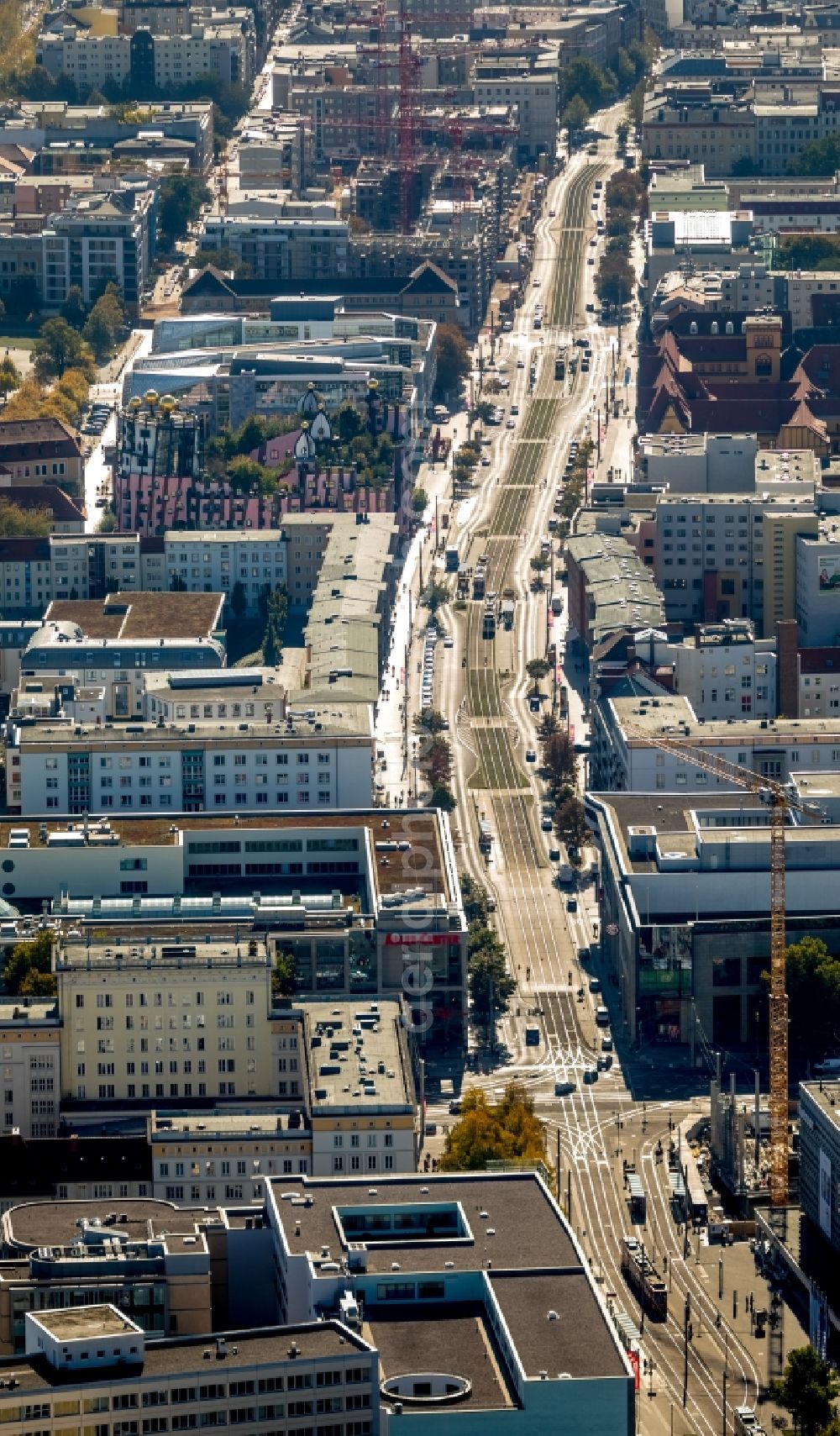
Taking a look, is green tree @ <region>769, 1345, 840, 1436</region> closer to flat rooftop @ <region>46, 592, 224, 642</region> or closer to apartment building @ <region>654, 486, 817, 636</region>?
flat rooftop @ <region>46, 592, 224, 642</region>

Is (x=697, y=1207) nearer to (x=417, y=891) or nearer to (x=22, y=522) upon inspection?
(x=417, y=891)

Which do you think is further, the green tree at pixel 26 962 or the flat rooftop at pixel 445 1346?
the green tree at pixel 26 962

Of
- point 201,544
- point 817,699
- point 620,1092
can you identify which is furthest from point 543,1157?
point 201,544

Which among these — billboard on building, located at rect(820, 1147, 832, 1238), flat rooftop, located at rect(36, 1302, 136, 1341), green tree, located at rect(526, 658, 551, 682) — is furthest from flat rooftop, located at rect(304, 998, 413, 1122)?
green tree, located at rect(526, 658, 551, 682)

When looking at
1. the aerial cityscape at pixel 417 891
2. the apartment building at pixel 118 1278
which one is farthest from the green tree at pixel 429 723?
the apartment building at pixel 118 1278

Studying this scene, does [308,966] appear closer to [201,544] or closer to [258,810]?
[258,810]

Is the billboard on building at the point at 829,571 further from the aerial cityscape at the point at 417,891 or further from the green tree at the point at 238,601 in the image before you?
the green tree at the point at 238,601
